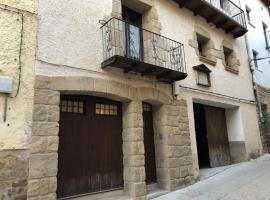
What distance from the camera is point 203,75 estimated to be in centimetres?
825

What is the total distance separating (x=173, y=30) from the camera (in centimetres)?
761

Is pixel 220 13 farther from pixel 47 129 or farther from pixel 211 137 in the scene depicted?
pixel 47 129

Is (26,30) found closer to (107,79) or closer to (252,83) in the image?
(107,79)

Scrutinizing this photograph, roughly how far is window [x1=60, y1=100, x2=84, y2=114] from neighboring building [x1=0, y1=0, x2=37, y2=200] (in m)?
0.85

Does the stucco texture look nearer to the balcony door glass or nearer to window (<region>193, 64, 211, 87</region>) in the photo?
the balcony door glass

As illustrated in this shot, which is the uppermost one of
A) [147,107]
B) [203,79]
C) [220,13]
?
[220,13]

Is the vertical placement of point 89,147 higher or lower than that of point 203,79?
lower

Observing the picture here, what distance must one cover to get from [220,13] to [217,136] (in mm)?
4221

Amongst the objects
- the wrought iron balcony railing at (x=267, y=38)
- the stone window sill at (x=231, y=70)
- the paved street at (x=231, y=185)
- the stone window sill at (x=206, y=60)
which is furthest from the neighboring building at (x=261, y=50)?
the stone window sill at (x=206, y=60)

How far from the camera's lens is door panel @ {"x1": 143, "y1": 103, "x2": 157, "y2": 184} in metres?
6.46

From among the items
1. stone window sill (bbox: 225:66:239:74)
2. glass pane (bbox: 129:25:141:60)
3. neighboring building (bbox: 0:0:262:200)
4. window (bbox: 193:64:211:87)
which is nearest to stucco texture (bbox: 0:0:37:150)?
neighboring building (bbox: 0:0:262:200)

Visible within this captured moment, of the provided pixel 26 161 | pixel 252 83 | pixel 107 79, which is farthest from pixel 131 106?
pixel 252 83

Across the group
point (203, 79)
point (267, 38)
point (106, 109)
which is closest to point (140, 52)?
point (106, 109)

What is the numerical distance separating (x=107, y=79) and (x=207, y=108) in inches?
187
